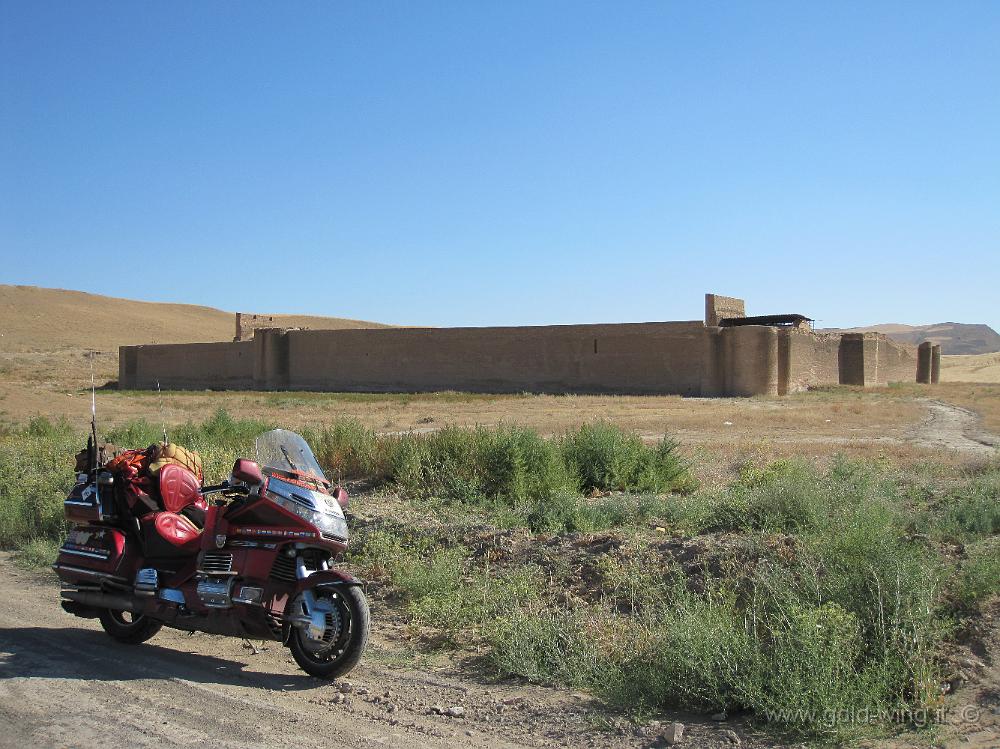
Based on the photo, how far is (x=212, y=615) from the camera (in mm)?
5344

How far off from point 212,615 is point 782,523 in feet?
14.6

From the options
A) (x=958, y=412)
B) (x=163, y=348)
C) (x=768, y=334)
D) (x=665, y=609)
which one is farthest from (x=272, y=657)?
(x=163, y=348)

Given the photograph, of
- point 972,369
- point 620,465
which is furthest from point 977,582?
point 972,369

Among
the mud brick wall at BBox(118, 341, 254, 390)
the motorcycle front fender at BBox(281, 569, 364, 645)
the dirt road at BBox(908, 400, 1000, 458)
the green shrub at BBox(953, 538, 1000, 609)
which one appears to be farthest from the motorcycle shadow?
the mud brick wall at BBox(118, 341, 254, 390)

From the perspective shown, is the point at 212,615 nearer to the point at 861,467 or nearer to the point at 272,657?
the point at 272,657

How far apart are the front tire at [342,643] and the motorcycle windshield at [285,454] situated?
0.72 m

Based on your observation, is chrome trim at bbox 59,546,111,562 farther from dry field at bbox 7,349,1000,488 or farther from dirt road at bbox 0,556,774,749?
dry field at bbox 7,349,1000,488

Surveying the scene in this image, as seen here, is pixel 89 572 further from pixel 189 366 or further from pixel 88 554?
pixel 189 366

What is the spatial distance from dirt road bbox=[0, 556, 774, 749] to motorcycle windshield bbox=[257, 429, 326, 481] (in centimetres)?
122

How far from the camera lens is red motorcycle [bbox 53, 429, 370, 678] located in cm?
507

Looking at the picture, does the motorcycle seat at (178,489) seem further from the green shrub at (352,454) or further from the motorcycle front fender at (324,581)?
the green shrub at (352,454)

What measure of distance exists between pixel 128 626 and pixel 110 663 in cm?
44

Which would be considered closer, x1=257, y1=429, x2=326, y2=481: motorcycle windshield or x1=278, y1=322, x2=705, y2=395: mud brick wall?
x1=257, y1=429, x2=326, y2=481: motorcycle windshield

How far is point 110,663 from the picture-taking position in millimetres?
5406
